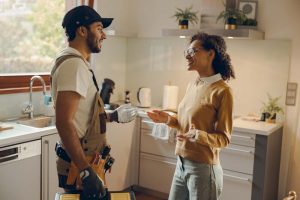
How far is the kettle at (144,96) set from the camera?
3.76 metres

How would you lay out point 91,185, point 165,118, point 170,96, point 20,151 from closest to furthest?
1. point 91,185
2. point 165,118
3. point 20,151
4. point 170,96

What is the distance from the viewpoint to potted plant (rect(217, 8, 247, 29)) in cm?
Answer: 317

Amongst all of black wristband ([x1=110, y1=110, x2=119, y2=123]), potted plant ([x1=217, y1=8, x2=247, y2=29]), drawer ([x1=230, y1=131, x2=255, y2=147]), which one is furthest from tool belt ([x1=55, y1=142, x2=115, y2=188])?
potted plant ([x1=217, y1=8, x2=247, y2=29])

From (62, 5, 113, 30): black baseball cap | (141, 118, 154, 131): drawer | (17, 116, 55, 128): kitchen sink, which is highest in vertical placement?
(62, 5, 113, 30): black baseball cap

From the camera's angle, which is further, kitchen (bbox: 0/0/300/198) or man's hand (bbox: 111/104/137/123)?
kitchen (bbox: 0/0/300/198)

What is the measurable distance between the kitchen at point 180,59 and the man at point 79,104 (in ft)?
4.87

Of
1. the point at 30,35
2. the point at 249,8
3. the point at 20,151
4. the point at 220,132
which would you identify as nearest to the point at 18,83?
the point at 30,35

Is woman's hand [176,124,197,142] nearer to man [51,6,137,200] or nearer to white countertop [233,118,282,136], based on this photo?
man [51,6,137,200]

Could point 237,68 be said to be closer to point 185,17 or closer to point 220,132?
point 185,17

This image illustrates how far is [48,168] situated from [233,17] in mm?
1974

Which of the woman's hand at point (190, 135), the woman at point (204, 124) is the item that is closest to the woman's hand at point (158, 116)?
the woman at point (204, 124)

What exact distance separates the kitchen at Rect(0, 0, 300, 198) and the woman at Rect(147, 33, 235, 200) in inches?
55.3

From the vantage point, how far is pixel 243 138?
298cm

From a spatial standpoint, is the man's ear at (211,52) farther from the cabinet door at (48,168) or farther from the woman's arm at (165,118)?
the cabinet door at (48,168)
